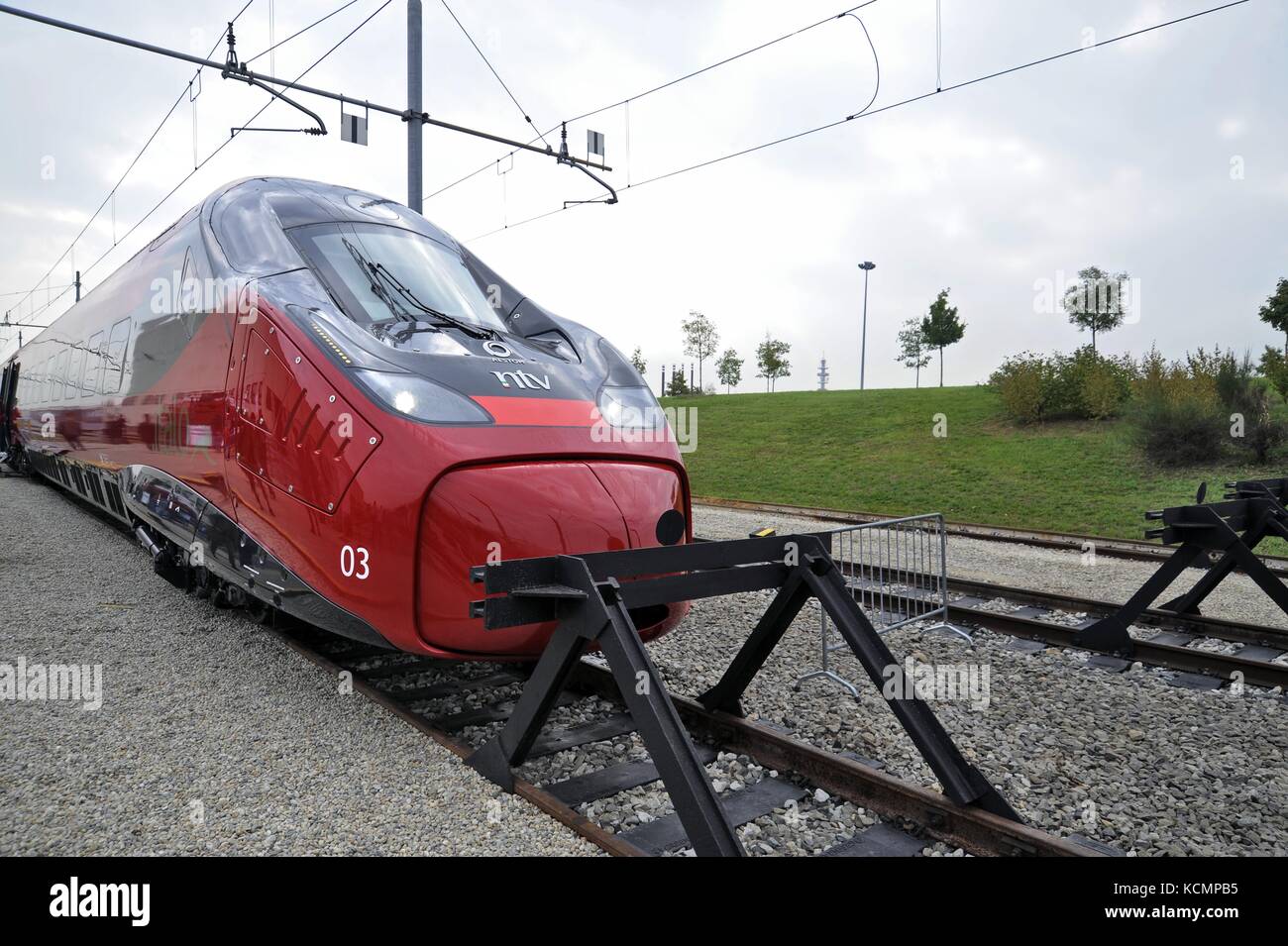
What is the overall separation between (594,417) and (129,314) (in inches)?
229

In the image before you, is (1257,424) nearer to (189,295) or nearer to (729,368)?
(189,295)

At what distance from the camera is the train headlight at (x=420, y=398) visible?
157 inches

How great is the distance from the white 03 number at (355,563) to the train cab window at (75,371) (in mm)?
8203

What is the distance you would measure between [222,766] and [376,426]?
5.78 feet

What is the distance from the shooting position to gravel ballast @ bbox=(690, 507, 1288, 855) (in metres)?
3.78

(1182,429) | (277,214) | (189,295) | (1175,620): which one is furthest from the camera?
(1182,429)

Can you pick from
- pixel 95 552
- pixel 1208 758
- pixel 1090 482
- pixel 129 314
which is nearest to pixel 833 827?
pixel 1208 758

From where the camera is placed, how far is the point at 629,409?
16.0ft

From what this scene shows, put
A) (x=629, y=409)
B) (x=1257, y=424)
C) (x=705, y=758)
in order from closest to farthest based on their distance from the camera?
1. (x=705, y=758)
2. (x=629, y=409)
3. (x=1257, y=424)

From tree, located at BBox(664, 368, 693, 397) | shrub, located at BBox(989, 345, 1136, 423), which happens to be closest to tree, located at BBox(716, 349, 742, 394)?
tree, located at BBox(664, 368, 693, 397)

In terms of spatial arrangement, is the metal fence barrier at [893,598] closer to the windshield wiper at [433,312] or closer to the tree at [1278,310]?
the windshield wiper at [433,312]

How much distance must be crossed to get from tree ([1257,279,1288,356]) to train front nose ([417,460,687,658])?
3947cm
